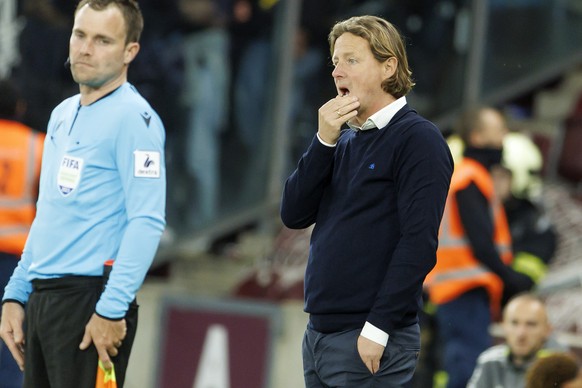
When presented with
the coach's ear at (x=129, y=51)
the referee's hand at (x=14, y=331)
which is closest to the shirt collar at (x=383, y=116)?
the coach's ear at (x=129, y=51)

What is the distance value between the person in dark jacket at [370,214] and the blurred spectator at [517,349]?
2.63 m

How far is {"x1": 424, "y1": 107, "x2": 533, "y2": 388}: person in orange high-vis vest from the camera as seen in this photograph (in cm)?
800

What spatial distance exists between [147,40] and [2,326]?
213 inches

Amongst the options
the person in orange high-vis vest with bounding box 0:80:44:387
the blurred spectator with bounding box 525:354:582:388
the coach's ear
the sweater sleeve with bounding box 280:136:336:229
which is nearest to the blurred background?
the person in orange high-vis vest with bounding box 0:80:44:387

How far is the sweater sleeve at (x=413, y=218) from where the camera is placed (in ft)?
14.7

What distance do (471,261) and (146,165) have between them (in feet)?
11.4

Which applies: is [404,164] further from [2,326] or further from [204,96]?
[204,96]

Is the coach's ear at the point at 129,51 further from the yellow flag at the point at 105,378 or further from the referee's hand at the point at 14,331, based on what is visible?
the yellow flag at the point at 105,378

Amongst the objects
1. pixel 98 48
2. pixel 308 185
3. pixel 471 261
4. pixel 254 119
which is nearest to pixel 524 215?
pixel 471 261

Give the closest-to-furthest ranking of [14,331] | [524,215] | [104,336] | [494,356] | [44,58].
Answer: [104,336] → [14,331] → [494,356] → [524,215] → [44,58]

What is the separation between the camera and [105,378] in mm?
5016

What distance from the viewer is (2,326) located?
527 centimetres

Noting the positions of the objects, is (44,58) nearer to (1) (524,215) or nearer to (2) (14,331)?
(1) (524,215)

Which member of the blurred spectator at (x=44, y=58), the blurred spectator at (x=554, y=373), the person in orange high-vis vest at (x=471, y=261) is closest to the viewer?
the blurred spectator at (x=554, y=373)
